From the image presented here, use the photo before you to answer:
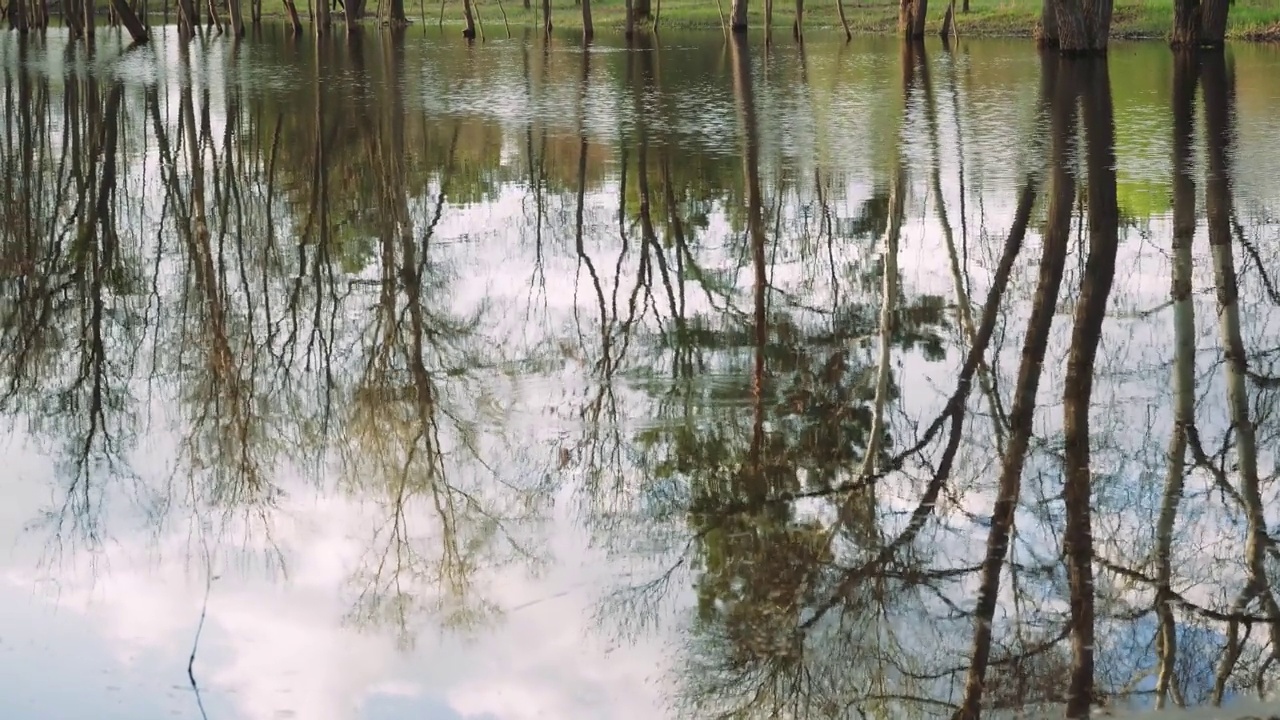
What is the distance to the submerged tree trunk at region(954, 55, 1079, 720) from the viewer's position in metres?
5.23

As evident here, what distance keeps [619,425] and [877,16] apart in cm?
4807

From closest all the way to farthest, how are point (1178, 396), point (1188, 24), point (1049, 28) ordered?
point (1178, 396) < point (1188, 24) < point (1049, 28)

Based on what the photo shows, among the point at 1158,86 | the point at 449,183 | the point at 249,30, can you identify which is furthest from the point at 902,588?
the point at 249,30

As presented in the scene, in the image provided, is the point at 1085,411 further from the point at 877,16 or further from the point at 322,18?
the point at 322,18

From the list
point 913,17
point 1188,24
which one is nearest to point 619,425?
point 1188,24

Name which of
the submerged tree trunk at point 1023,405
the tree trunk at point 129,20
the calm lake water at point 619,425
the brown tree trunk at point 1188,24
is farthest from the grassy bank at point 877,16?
the submerged tree trunk at point 1023,405

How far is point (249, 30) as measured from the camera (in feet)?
210

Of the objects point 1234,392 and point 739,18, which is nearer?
point 1234,392

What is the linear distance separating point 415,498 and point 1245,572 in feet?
11.4

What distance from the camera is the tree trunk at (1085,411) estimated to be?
5.18 metres

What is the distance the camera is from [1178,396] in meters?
8.16

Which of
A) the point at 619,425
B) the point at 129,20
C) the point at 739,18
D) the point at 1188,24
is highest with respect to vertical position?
the point at 129,20

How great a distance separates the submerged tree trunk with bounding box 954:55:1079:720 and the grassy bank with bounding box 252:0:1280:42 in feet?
86.1

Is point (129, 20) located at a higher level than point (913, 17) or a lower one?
higher
